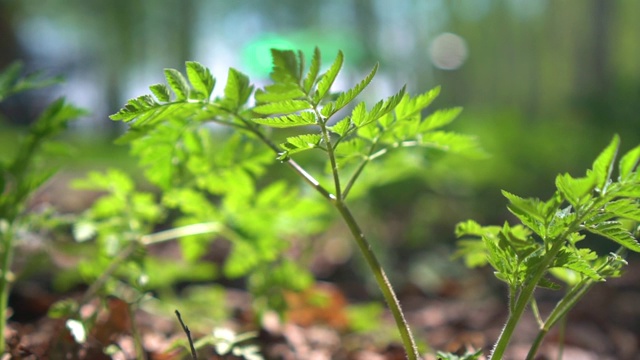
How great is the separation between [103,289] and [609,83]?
5.81 meters

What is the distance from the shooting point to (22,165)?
969 mm

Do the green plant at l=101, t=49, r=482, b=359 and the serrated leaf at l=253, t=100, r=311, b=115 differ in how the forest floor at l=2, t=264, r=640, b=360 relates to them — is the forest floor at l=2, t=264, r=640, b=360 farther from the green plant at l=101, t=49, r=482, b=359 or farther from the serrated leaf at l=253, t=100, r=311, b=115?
the serrated leaf at l=253, t=100, r=311, b=115

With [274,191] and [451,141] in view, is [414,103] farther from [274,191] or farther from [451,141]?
[274,191]

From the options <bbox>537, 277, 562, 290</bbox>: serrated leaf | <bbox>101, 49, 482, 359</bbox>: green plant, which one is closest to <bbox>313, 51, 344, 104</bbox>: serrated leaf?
<bbox>101, 49, 482, 359</bbox>: green plant

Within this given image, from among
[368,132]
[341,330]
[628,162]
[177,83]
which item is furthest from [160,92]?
[341,330]

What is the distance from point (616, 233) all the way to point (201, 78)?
19.2 inches

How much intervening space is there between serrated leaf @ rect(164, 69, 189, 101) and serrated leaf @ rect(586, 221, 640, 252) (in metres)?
0.47

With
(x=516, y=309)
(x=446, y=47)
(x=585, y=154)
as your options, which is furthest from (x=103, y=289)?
(x=446, y=47)

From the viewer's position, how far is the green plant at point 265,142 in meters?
0.68

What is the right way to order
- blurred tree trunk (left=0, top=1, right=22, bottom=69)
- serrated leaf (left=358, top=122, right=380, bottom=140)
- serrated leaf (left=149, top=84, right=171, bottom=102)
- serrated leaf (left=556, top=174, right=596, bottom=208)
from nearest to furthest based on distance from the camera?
serrated leaf (left=556, top=174, right=596, bottom=208) → serrated leaf (left=149, top=84, right=171, bottom=102) → serrated leaf (left=358, top=122, right=380, bottom=140) → blurred tree trunk (left=0, top=1, right=22, bottom=69)

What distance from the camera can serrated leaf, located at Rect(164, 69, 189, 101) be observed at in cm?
72

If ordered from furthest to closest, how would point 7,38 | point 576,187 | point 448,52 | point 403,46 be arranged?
point 403,46, point 448,52, point 7,38, point 576,187

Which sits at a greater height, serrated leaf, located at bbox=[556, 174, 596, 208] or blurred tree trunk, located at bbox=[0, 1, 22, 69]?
blurred tree trunk, located at bbox=[0, 1, 22, 69]


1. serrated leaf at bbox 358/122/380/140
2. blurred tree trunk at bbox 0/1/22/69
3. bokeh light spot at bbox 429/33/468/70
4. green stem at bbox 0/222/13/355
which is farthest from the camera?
bokeh light spot at bbox 429/33/468/70
